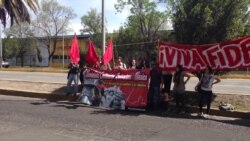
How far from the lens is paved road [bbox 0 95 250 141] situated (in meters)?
8.98

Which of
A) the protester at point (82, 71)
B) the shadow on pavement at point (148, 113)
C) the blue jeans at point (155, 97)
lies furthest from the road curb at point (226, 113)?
the protester at point (82, 71)

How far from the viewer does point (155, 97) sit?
1302 centimetres

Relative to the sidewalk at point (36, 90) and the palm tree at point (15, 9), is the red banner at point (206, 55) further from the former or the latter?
the palm tree at point (15, 9)

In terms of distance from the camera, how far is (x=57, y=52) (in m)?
74.4

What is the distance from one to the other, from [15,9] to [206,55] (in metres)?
5.80

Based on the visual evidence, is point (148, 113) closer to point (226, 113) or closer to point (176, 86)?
point (176, 86)

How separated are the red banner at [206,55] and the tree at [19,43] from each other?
6250 centimetres

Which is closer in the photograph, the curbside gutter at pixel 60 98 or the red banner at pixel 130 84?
the curbside gutter at pixel 60 98

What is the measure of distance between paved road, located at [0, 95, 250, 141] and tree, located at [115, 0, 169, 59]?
44957mm

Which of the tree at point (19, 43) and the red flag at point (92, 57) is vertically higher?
the tree at point (19, 43)

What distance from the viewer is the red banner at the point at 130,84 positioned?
13117mm

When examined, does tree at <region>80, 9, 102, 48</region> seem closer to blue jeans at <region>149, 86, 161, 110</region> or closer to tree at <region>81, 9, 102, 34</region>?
tree at <region>81, 9, 102, 34</region>

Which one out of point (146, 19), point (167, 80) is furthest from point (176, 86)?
point (146, 19)

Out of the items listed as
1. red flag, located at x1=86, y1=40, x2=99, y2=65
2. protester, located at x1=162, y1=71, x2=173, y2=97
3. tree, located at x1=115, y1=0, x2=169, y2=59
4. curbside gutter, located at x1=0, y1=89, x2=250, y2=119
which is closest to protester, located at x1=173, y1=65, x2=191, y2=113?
curbside gutter, located at x1=0, y1=89, x2=250, y2=119
